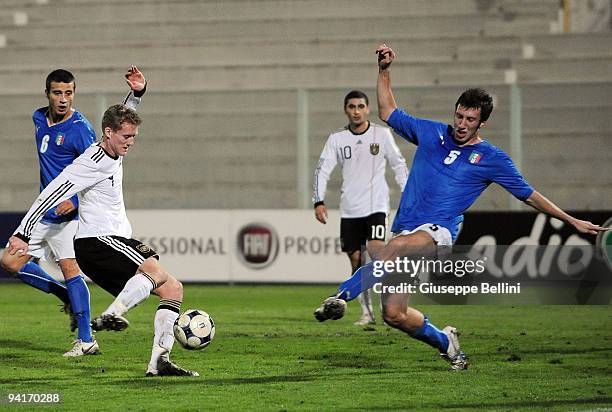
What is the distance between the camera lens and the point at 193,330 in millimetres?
8148

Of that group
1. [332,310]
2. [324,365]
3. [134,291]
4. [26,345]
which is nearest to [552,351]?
[324,365]

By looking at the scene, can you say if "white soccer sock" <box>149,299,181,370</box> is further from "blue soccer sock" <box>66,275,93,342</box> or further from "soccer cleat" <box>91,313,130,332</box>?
"blue soccer sock" <box>66,275,93,342</box>

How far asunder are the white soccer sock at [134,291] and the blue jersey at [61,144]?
1.92 metres

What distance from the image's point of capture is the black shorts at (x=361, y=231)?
12.0m

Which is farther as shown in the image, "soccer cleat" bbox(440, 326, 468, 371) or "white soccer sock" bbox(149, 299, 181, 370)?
"soccer cleat" bbox(440, 326, 468, 371)

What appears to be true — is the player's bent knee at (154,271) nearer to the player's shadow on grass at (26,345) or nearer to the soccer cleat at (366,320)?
the player's shadow on grass at (26,345)

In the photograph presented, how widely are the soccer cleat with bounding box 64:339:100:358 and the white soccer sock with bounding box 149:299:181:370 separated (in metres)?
1.59

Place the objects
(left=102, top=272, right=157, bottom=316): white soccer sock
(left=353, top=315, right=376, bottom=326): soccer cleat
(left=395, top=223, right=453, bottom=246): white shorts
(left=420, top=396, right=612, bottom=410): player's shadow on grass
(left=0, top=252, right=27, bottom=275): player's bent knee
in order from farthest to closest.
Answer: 1. (left=353, top=315, right=376, bottom=326): soccer cleat
2. (left=0, top=252, right=27, bottom=275): player's bent knee
3. (left=395, top=223, right=453, bottom=246): white shorts
4. (left=102, top=272, right=157, bottom=316): white soccer sock
5. (left=420, top=396, right=612, bottom=410): player's shadow on grass

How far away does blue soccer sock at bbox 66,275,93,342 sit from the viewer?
9.42m

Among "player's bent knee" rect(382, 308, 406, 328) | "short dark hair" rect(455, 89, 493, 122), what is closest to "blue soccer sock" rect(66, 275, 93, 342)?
"player's bent knee" rect(382, 308, 406, 328)

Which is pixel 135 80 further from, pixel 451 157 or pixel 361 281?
pixel 451 157

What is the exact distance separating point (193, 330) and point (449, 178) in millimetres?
1981

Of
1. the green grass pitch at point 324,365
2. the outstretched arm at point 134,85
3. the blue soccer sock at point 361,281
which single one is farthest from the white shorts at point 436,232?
the outstretched arm at point 134,85

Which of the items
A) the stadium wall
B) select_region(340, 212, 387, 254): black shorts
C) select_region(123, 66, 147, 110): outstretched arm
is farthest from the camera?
the stadium wall
